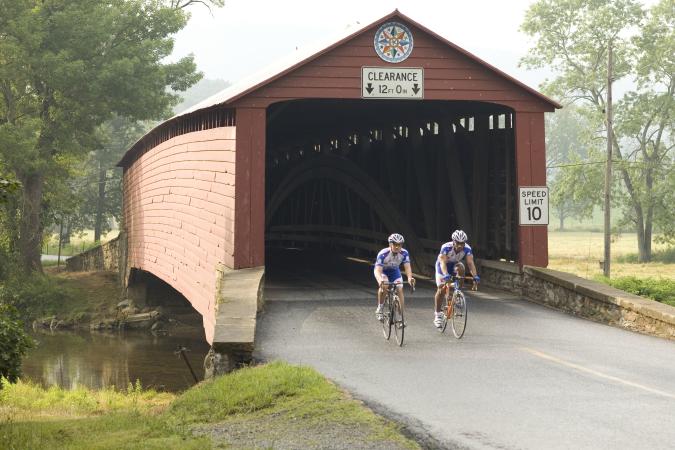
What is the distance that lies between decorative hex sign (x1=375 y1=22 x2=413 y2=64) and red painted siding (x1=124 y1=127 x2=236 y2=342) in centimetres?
304

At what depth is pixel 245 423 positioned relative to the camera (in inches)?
328

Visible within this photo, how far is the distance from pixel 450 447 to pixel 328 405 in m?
1.74

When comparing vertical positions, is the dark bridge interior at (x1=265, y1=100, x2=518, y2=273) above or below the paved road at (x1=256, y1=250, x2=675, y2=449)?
above

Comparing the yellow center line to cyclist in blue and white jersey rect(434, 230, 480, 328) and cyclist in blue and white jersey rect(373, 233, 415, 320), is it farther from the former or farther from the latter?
cyclist in blue and white jersey rect(373, 233, 415, 320)

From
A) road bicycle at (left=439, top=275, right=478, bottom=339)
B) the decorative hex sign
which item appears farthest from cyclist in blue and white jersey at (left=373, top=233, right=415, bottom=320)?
the decorative hex sign

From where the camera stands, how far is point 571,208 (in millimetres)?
122625

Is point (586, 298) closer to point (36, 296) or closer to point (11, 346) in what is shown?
point (11, 346)

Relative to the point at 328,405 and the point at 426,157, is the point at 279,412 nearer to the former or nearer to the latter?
the point at 328,405

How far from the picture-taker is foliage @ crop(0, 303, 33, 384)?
966cm

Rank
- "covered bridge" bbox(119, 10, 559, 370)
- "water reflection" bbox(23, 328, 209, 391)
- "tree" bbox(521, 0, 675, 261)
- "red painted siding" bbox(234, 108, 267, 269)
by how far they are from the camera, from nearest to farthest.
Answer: "red painted siding" bbox(234, 108, 267, 269), "covered bridge" bbox(119, 10, 559, 370), "water reflection" bbox(23, 328, 209, 391), "tree" bbox(521, 0, 675, 261)

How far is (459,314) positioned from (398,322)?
92 centimetres

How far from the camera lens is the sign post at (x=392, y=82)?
53.9 feet

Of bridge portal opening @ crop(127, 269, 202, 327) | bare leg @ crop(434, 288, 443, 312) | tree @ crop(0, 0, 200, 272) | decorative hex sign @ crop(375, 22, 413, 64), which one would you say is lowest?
bridge portal opening @ crop(127, 269, 202, 327)

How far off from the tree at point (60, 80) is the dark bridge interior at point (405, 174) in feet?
26.1
